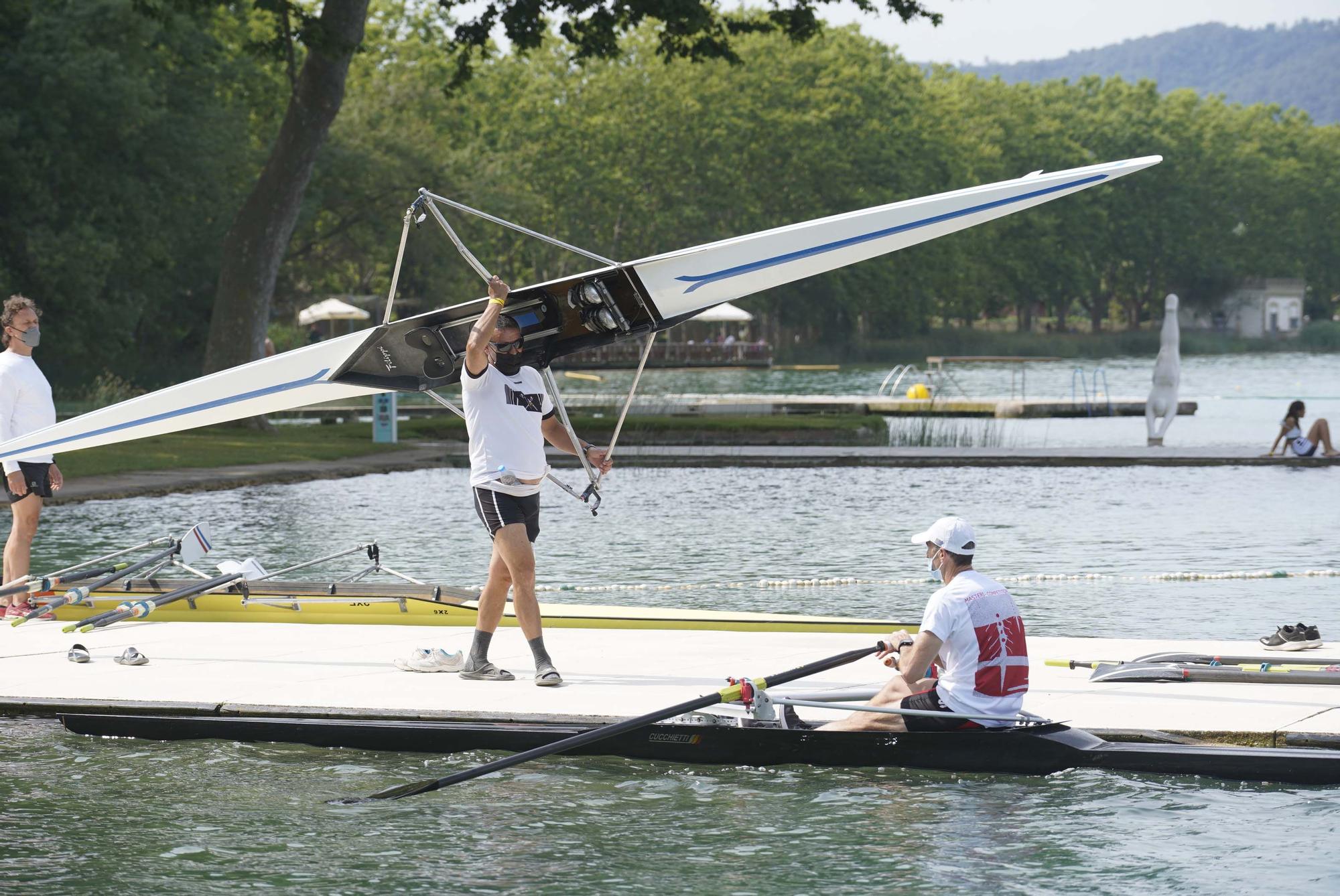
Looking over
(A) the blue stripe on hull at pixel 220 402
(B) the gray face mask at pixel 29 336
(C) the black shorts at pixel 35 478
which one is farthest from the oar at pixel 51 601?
(B) the gray face mask at pixel 29 336

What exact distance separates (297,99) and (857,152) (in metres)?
74.4

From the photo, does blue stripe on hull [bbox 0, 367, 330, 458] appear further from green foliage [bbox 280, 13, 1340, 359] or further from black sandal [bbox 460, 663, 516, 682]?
green foliage [bbox 280, 13, 1340, 359]

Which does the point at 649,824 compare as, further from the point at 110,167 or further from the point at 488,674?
the point at 110,167

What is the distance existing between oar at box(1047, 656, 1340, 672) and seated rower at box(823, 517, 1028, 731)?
2074mm

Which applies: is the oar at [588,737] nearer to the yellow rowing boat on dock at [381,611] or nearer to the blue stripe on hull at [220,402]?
the yellow rowing boat on dock at [381,611]

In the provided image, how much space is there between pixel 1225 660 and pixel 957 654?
9.44 ft

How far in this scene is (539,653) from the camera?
10.1 metres

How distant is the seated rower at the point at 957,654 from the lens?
8156 millimetres

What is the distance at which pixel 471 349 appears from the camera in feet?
31.6

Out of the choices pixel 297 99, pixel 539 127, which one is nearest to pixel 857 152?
pixel 539 127

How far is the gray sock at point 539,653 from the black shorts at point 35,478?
15.0 ft

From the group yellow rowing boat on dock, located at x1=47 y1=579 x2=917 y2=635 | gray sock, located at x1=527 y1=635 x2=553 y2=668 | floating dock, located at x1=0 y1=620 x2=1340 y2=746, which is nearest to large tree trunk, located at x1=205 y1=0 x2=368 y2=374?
yellow rowing boat on dock, located at x1=47 y1=579 x2=917 y2=635

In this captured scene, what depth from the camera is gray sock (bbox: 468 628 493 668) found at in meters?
10.4

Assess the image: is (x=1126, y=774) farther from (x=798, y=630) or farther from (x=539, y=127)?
(x=539, y=127)
